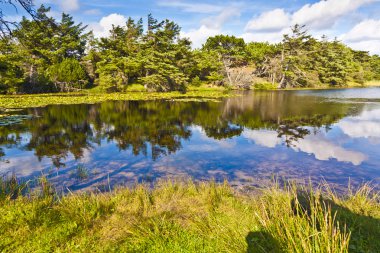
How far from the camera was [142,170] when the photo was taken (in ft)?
31.5

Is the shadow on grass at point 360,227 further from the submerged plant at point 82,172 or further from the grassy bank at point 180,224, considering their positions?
the submerged plant at point 82,172

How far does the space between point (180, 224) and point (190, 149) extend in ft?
24.2

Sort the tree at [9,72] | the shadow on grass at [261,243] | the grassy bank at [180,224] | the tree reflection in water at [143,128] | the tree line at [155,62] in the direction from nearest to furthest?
the shadow on grass at [261,243] → the grassy bank at [180,224] → the tree reflection in water at [143,128] → the tree at [9,72] → the tree line at [155,62]

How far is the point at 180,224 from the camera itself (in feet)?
17.1

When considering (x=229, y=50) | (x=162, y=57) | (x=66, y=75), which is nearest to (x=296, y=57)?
(x=229, y=50)

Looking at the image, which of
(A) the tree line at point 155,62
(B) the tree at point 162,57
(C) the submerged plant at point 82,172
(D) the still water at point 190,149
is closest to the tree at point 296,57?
(A) the tree line at point 155,62

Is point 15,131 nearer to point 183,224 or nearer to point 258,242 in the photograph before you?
point 183,224

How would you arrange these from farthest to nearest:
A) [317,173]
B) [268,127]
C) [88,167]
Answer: [268,127] < [88,167] < [317,173]

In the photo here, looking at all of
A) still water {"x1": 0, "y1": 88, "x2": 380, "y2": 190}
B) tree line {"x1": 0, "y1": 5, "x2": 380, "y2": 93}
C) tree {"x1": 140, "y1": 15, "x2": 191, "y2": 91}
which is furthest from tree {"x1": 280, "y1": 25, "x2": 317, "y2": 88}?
still water {"x1": 0, "y1": 88, "x2": 380, "y2": 190}

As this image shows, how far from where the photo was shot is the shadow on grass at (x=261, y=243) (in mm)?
4012

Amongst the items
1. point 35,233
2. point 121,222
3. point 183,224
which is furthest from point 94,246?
point 183,224

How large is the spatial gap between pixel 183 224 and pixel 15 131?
14.8m

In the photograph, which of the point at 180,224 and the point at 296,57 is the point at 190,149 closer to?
the point at 180,224

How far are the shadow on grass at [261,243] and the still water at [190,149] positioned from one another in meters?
3.78
